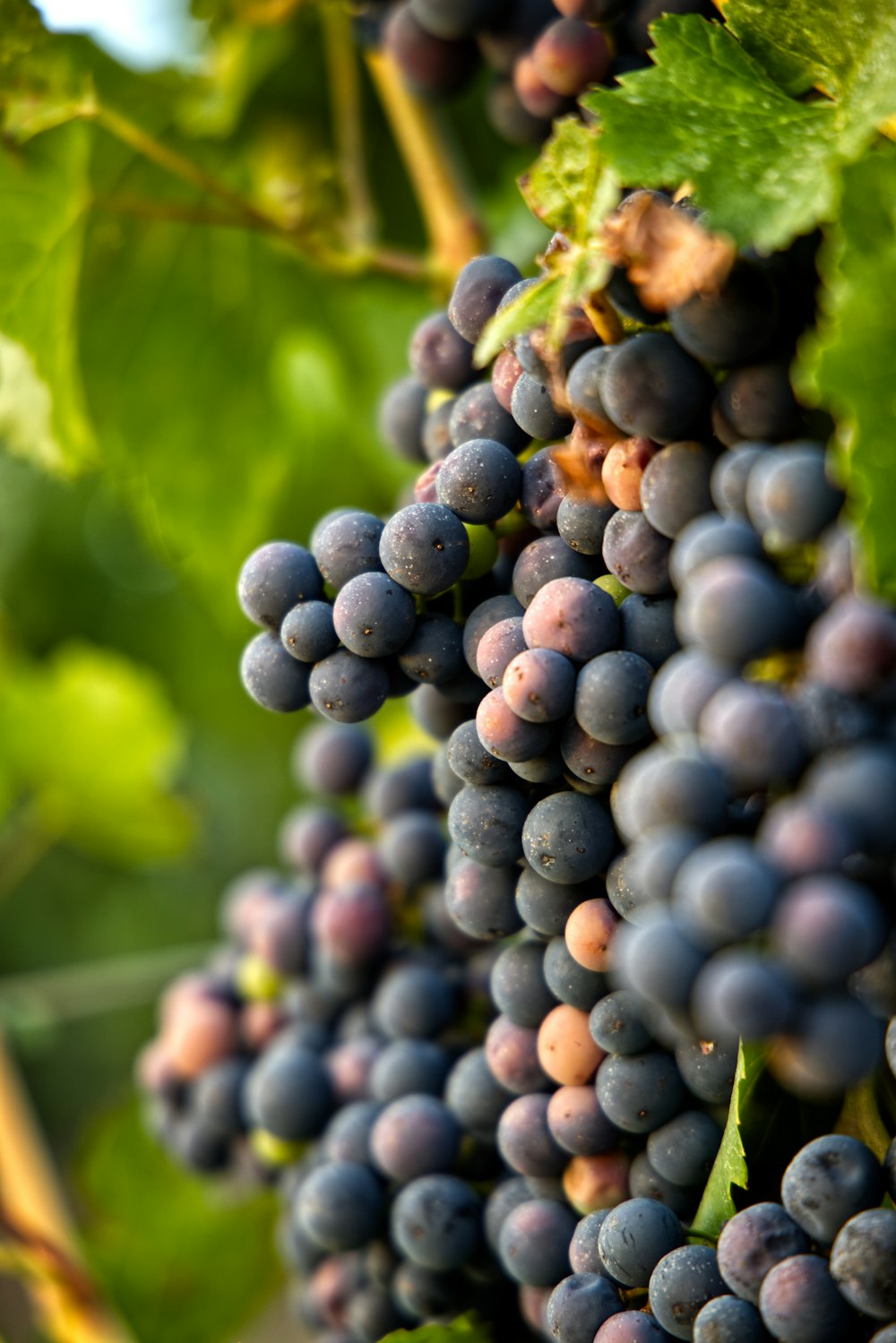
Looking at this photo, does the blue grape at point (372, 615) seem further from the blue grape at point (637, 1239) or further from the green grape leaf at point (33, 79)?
the green grape leaf at point (33, 79)

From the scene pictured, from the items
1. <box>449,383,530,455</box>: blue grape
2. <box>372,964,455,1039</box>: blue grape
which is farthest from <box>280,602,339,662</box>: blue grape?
<box>372,964,455,1039</box>: blue grape

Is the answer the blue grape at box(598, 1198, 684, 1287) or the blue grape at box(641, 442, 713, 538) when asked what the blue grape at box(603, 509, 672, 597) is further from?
the blue grape at box(598, 1198, 684, 1287)

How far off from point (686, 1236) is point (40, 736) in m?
0.90

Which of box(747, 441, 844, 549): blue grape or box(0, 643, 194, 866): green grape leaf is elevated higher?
box(747, 441, 844, 549): blue grape

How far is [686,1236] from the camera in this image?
0.53 m

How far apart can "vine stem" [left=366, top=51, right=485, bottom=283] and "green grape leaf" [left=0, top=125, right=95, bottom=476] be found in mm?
239

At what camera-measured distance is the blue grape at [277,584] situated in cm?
53

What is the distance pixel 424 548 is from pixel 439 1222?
0.38m

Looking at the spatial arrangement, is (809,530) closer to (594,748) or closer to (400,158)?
(594,748)

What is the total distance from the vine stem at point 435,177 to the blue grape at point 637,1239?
63cm

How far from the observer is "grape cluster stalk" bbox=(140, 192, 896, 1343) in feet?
1.21

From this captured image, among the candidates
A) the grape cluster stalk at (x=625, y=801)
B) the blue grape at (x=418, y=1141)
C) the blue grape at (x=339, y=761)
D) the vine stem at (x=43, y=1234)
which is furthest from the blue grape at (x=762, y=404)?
the vine stem at (x=43, y=1234)

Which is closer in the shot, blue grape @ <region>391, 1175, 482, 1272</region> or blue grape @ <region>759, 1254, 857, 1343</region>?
blue grape @ <region>759, 1254, 857, 1343</region>

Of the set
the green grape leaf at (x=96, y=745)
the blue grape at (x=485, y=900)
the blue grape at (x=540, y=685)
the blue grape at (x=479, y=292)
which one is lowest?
the green grape leaf at (x=96, y=745)
